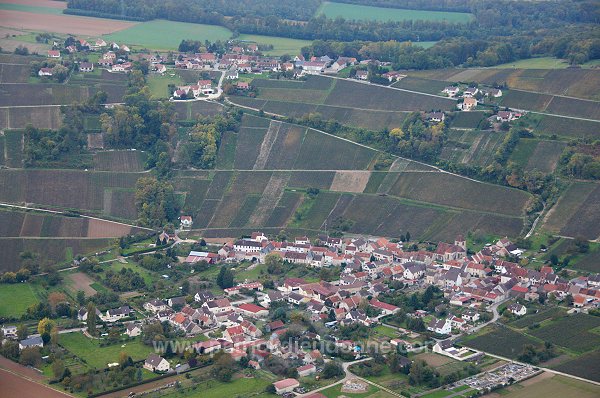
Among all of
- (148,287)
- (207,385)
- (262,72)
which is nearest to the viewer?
(207,385)

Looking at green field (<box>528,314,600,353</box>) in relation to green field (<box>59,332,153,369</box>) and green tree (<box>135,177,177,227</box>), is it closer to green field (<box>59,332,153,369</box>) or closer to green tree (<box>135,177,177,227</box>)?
green field (<box>59,332,153,369</box>)

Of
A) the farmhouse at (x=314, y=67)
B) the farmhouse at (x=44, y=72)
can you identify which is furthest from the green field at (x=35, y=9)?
the farmhouse at (x=314, y=67)

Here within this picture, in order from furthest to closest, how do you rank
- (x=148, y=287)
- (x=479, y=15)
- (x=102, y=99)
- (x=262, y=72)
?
1. (x=479, y=15)
2. (x=262, y=72)
3. (x=102, y=99)
4. (x=148, y=287)

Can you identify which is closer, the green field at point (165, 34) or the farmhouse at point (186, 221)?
the farmhouse at point (186, 221)

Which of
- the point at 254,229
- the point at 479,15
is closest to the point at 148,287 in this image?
the point at 254,229

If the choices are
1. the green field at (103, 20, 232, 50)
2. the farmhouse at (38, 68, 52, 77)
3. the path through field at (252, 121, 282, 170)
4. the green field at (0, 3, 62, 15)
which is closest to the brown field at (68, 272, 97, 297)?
the path through field at (252, 121, 282, 170)

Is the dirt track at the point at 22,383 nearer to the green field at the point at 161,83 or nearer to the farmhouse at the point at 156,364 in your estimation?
the farmhouse at the point at 156,364

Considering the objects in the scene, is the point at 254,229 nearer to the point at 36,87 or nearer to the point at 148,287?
the point at 148,287
